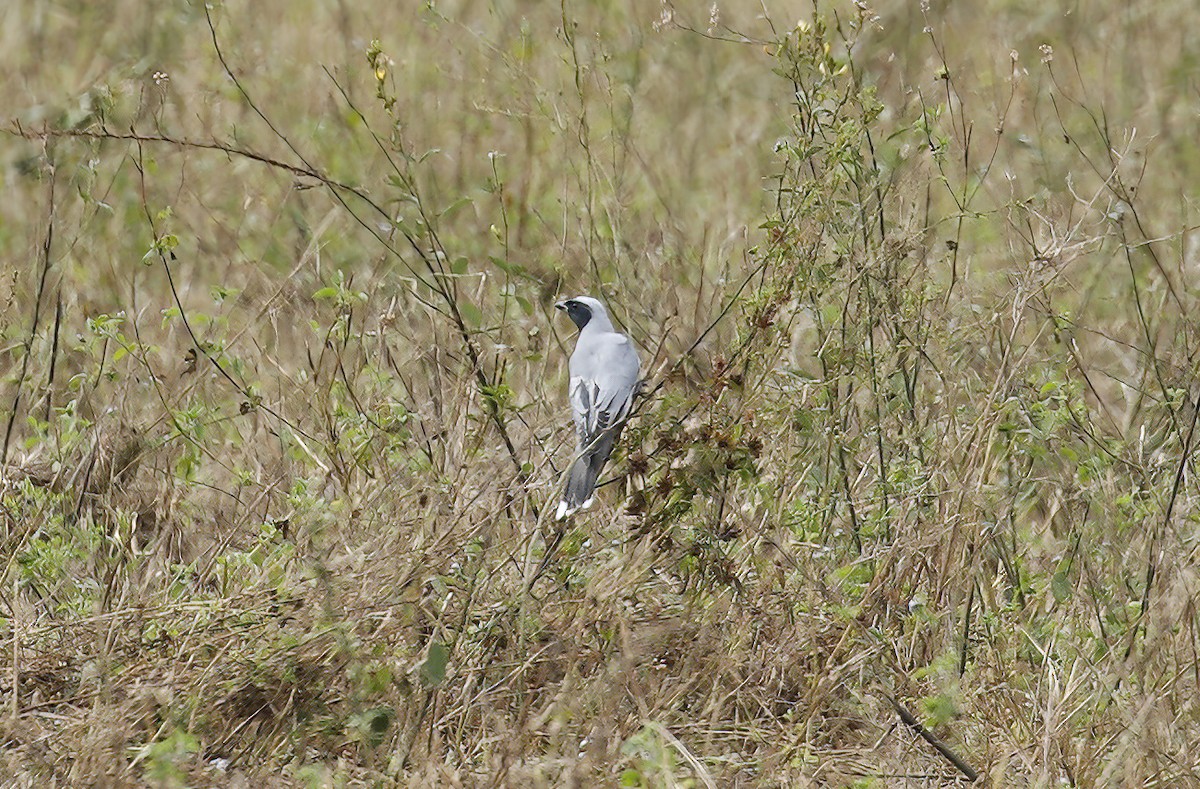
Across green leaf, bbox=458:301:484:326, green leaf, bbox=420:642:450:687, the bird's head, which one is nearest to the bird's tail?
green leaf, bbox=420:642:450:687

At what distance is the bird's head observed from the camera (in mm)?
4496

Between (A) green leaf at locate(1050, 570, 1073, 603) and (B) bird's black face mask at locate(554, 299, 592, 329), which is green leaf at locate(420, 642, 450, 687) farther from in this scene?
(B) bird's black face mask at locate(554, 299, 592, 329)

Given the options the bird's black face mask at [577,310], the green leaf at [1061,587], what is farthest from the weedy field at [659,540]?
the bird's black face mask at [577,310]

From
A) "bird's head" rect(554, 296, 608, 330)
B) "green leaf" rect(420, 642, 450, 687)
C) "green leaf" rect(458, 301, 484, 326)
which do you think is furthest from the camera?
"bird's head" rect(554, 296, 608, 330)

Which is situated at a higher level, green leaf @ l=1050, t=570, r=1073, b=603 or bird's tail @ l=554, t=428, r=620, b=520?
bird's tail @ l=554, t=428, r=620, b=520

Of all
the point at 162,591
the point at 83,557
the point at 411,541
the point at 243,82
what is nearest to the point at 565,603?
the point at 411,541

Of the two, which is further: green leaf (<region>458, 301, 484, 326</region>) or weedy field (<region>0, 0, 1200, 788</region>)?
green leaf (<region>458, 301, 484, 326</region>)

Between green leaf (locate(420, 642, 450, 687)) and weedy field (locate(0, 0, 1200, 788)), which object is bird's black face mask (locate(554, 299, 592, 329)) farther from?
→ green leaf (locate(420, 642, 450, 687))

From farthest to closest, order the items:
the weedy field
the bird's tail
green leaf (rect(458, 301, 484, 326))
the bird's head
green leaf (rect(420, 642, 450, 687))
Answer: the bird's head → green leaf (rect(458, 301, 484, 326)) → the bird's tail → the weedy field → green leaf (rect(420, 642, 450, 687))

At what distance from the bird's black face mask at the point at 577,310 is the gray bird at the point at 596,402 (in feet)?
1.15

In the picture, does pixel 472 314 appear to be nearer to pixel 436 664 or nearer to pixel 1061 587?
pixel 436 664

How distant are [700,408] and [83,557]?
149 centimetres

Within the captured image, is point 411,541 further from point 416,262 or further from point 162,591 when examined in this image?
point 416,262

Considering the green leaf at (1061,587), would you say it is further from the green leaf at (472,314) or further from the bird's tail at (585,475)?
the green leaf at (472,314)
